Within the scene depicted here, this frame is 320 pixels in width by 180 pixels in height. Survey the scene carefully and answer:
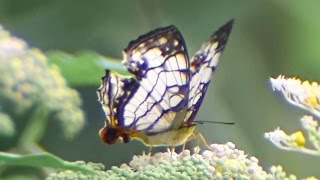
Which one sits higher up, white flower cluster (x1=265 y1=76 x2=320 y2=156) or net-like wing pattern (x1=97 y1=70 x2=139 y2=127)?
net-like wing pattern (x1=97 y1=70 x2=139 y2=127)

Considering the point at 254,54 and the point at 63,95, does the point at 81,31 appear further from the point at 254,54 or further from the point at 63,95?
the point at 63,95

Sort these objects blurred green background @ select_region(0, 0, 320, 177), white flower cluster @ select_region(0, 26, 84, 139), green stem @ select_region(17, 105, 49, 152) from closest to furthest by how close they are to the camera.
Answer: white flower cluster @ select_region(0, 26, 84, 139)
green stem @ select_region(17, 105, 49, 152)
blurred green background @ select_region(0, 0, 320, 177)

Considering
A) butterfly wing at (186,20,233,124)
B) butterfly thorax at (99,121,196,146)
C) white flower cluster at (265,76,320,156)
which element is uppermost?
butterfly wing at (186,20,233,124)

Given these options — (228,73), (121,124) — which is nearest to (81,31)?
(228,73)

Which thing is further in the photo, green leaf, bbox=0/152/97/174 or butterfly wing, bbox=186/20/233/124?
butterfly wing, bbox=186/20/233/124

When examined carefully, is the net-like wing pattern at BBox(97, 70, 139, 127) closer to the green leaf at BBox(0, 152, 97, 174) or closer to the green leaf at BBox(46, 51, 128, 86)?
the green leaf at BBox(46, 51, 128, 86)

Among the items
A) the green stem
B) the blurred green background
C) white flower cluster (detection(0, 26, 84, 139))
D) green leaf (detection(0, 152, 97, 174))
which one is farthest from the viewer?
the blurred green background

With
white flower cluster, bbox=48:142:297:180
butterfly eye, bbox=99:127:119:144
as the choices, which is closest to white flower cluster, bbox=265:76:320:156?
white flower cluster, bbox=48:142:297:180

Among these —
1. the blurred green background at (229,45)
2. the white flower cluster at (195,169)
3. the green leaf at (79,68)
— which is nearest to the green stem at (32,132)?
the green leaf at (79,68)
